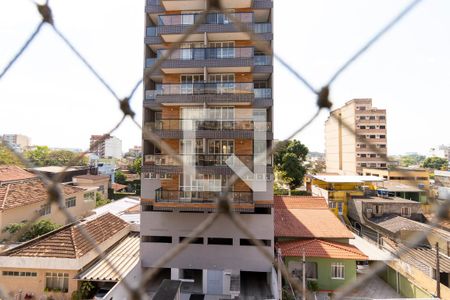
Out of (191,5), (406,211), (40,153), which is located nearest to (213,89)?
(191,5)

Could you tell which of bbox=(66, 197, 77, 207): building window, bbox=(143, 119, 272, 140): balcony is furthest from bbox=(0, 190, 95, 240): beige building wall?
bbox=(143, 119, 272, 140): balcony

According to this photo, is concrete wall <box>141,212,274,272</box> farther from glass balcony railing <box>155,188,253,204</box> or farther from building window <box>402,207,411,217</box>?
building window <box>402,207,411,217</box>

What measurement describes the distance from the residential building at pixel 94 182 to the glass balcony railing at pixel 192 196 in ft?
25.4

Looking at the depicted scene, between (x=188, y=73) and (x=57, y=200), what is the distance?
18.1ft

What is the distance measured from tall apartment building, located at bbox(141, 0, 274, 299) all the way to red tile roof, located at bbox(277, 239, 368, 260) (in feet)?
2.55

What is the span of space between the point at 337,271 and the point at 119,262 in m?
4.79

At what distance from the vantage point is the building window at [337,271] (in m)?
5.79

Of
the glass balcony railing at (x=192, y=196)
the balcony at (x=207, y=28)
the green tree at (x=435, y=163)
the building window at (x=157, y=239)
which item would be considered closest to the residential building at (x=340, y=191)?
the glass balcony railing at (x=192, y=196)

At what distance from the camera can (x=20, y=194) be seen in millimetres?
7867

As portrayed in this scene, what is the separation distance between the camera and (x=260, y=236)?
→ 5.53 meters

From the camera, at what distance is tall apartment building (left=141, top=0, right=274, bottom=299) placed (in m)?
5.34

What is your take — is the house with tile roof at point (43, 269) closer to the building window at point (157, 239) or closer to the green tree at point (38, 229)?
the building window at point (157, 239)

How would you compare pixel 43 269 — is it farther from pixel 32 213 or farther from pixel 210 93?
pixel 210 93

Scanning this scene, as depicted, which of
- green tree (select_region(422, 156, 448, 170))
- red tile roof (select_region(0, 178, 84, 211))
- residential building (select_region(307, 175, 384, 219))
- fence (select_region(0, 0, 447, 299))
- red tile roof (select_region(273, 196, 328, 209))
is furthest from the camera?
green tree (select_region(422, 156, 448, 170))
